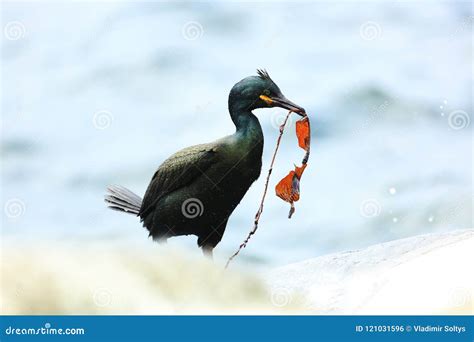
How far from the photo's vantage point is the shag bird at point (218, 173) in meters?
5.10

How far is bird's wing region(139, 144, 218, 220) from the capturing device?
16.9ft

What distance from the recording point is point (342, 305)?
4871mm

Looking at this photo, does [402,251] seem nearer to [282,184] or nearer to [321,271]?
[321,271]

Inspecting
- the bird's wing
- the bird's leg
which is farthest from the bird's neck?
the bird's leg

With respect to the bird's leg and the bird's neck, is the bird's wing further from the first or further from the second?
the bird's leg

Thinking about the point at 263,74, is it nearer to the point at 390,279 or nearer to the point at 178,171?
the point at 178,171

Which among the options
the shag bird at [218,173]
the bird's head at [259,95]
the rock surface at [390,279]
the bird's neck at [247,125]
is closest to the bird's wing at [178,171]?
the shag bird at [218,173]

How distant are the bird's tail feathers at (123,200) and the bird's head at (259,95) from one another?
3.27ft

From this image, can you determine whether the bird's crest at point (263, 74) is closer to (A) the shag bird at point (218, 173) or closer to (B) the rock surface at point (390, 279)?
(A) the shag bird at point (218, 173)

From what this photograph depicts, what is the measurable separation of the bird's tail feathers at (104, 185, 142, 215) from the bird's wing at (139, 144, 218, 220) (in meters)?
0.18

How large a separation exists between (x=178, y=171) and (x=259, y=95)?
70cm

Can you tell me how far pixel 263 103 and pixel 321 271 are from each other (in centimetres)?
124

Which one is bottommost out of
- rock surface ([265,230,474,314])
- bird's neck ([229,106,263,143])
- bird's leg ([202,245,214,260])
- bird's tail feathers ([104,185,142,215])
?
rock surface ([265,230,474,314])
